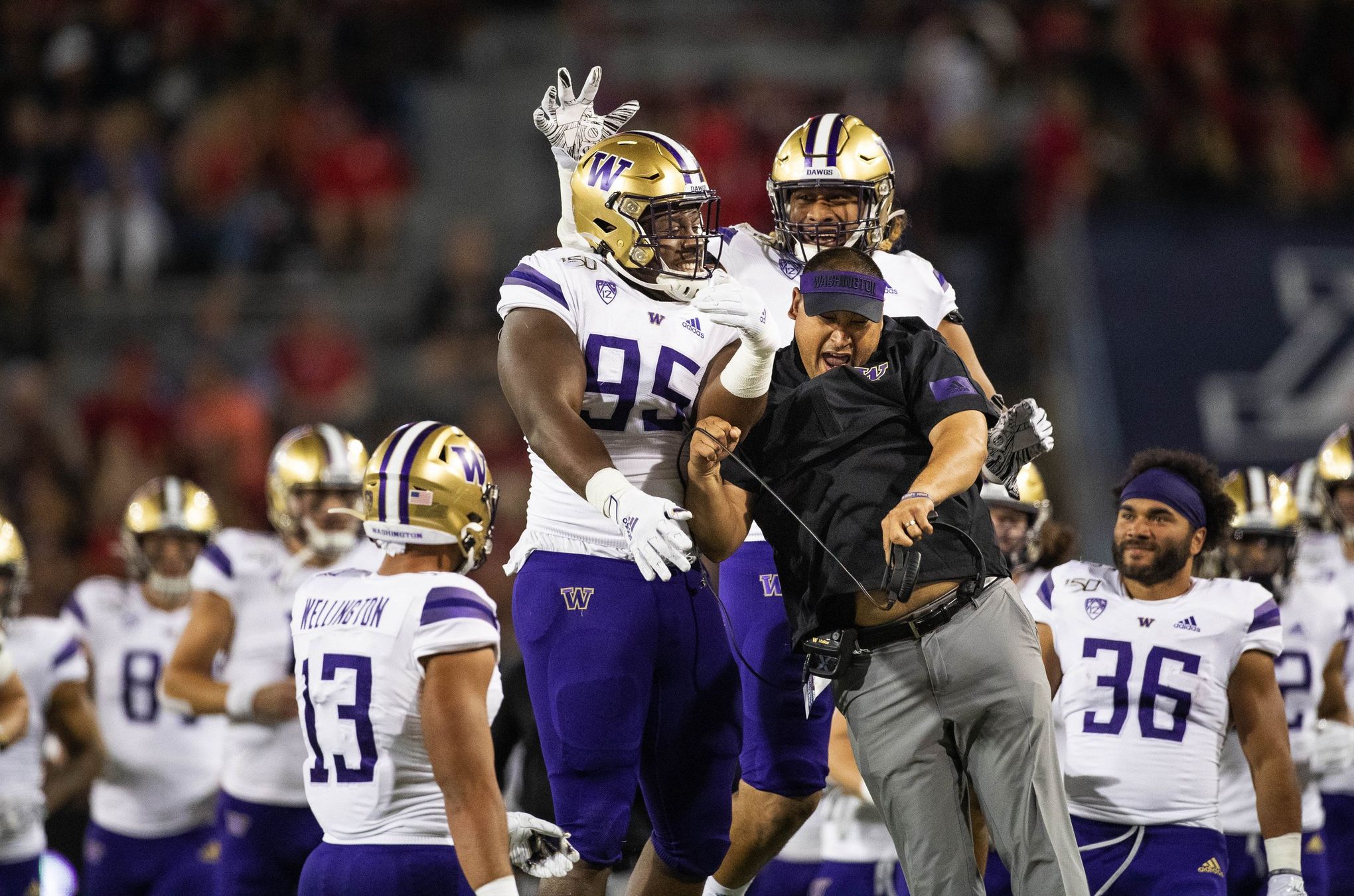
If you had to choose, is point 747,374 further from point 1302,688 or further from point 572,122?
point 1302,688

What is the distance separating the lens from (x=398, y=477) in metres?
4.52

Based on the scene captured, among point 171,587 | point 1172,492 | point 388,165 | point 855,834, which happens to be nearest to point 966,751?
point 1172,492

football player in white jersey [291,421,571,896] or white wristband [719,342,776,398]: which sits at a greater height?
white wristband [719,342,776,398]

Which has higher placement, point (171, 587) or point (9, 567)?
point (9, 567)

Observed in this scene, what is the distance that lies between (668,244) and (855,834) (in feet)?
10.4

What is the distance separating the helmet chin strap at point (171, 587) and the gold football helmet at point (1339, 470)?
4.94 m

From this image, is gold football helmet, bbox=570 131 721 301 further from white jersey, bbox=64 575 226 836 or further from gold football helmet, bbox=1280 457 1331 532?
gold football helmet, bbox=1280 457 1331 532

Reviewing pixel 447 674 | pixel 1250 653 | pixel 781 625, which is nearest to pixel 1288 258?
pixel 1250 653

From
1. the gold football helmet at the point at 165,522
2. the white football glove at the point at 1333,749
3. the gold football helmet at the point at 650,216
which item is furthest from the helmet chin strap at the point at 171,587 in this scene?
the white football glove at the point at 1333,749

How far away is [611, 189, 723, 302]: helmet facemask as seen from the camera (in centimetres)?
445

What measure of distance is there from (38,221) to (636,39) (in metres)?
5.04

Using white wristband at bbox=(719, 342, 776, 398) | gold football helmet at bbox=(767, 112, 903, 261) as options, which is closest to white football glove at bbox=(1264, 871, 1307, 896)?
gold football helmet at bbox=(767, 112, 903, 261)

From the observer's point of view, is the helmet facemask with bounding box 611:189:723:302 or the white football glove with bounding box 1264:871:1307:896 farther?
the white football glove with bounding box 1264:871:1307:896

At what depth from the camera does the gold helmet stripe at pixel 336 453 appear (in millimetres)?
6883
